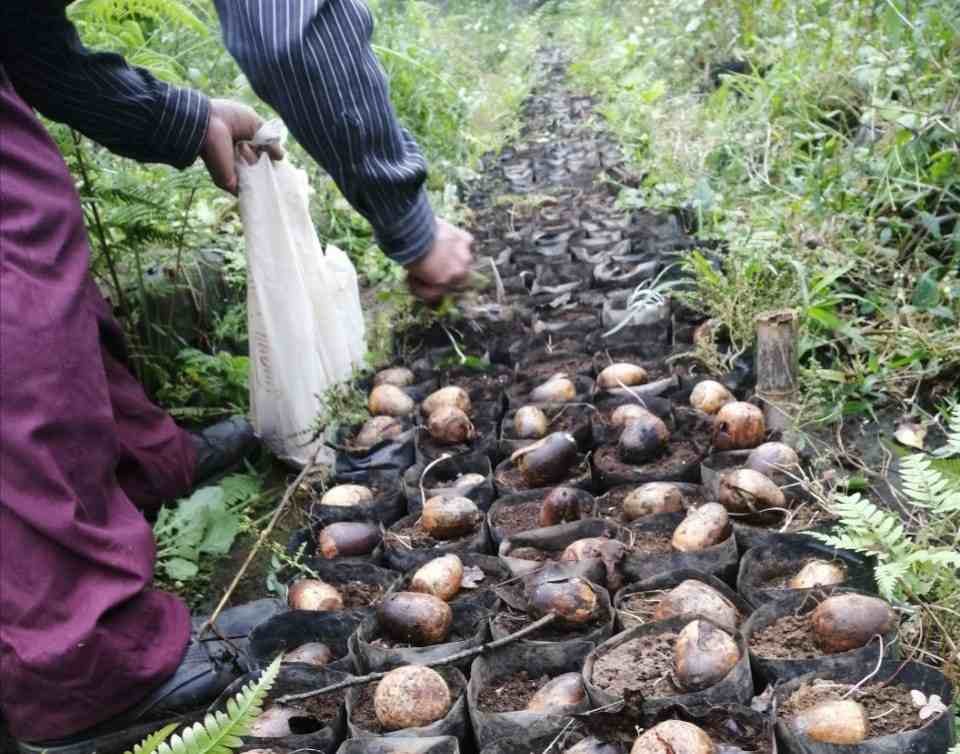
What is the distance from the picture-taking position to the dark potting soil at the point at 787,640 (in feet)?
6.35

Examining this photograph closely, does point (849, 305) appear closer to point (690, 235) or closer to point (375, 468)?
point (690, 235)

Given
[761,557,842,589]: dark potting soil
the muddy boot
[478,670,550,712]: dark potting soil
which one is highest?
[761,557,842,589]: dark potting soil

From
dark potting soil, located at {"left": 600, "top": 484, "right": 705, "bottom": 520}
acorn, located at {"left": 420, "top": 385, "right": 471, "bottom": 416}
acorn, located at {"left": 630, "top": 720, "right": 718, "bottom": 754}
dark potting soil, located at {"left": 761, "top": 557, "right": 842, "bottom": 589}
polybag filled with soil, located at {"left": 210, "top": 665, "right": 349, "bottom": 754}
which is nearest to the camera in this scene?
acorn, located at {"left": 630, "top": 720, "right": 718, "bottom": 754}

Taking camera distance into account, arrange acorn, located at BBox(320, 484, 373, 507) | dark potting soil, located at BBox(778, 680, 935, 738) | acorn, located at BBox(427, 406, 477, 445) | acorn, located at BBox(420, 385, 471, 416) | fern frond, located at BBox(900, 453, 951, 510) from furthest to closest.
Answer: acorn, located at BBox(420, 385, 471, 416), acorn, located at BBox(427, 406, 477, 445), acorn, located at BBox(320, 484, 373, 507), fern frond, located at BBox(900, 453, 951, 510), dark potting soil, located at BBox(778, 680, 935, 738)

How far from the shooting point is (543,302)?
4.39 m

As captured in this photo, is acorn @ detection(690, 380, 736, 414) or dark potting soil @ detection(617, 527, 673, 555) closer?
dark potting soil @ detection(617, 527, 673, 555)

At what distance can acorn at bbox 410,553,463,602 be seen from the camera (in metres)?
2.30

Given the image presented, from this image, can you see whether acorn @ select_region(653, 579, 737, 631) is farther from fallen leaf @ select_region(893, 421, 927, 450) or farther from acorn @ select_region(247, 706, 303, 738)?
fallen leaf @ select_region(893, 421, 927, 450)

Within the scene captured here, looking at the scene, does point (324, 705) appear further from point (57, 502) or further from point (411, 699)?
point (57, 502)

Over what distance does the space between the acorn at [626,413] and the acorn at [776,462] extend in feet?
1.41

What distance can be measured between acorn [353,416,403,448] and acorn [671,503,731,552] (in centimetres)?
112

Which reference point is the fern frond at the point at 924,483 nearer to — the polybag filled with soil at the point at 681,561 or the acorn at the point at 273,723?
the polybag filled with soil at the point at 681,561

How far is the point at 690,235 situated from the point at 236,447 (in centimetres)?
259

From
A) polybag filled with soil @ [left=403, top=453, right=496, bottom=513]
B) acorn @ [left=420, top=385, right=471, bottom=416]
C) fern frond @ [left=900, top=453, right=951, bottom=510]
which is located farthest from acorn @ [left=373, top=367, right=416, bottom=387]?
fern frond @ [left=900, top=453, right=951, bottom=510]
